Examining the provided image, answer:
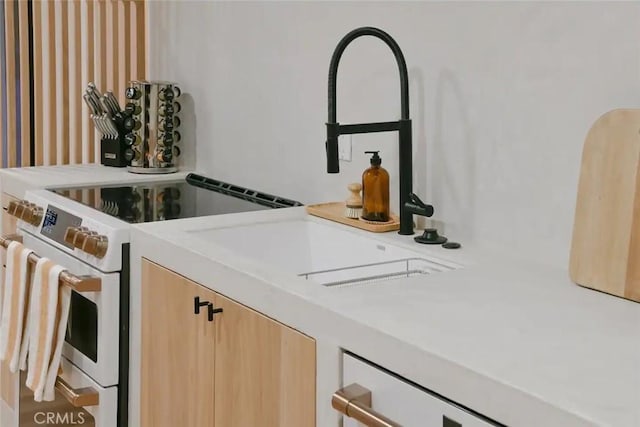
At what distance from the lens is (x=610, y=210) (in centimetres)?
155

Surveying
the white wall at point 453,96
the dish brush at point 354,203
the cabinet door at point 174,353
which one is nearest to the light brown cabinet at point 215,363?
the cabinet door at point 174,353

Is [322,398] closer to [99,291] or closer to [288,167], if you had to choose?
[99,291]

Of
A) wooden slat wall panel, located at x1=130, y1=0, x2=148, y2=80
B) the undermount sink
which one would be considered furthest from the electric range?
wooden slat wall panel, located at x1=130, y1=0, x2=148, y2=80

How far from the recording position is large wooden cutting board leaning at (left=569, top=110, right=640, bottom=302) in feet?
4.94

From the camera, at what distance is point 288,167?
8.69 ft

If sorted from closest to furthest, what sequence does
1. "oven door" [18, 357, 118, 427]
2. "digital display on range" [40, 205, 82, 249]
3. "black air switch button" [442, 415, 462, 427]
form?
"black air switch button" [442, 415, 462, 427] < "oven door" [18, 357, 118, 427] < "digital display on range" [40, 205, 82, 249]

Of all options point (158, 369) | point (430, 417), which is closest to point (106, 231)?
point (158, 369)

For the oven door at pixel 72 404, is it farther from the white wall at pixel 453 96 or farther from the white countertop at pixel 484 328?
the white wall at pixel 453 96

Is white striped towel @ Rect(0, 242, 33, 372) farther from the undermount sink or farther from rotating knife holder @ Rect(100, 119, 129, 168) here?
rotating knife holder @ Rect(100, 119, 129, 168)

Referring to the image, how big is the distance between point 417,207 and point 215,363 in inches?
22.8

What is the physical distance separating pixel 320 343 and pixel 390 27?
1.02 metres

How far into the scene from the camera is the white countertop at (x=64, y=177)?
2809 millimetres

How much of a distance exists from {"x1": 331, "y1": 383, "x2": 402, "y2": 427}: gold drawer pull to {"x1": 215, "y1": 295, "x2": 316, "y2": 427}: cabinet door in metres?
0.12

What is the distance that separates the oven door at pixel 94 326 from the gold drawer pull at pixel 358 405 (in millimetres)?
974
